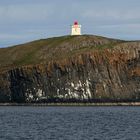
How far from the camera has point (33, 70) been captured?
199m

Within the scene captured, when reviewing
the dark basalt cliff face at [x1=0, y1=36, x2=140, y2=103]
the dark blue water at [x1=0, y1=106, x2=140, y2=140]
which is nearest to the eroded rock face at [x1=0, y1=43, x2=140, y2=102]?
the dark basalt cliff face at [x1=0, y1=36, x2=140, y2=103]

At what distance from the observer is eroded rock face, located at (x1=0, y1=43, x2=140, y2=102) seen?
189m

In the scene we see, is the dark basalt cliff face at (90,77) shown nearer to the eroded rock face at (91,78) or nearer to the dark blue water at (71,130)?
the eroded rock face at (91,78)

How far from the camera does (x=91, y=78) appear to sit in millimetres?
190750

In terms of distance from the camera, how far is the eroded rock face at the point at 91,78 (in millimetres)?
189375

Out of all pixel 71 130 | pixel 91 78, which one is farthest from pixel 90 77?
pixel 71 130

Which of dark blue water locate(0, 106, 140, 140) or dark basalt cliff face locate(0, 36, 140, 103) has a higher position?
dark basalt cliff face locate(0, 36, 140, 103)

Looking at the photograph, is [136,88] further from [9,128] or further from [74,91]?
[9,128]

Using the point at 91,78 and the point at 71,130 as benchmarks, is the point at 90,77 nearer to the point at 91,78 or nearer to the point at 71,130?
the point at 91,78

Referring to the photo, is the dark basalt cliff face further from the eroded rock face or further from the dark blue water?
the dark blue water

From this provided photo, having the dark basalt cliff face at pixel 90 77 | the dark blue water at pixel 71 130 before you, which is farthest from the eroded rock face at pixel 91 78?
the dark blue water at pixel 71 130

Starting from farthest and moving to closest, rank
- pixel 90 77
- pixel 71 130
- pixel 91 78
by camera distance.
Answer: pixel 90 77
pixel 91 78
pixel 71 130

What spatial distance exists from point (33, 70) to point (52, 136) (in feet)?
361

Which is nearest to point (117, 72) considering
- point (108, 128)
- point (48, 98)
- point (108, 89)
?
point (108, 89)
